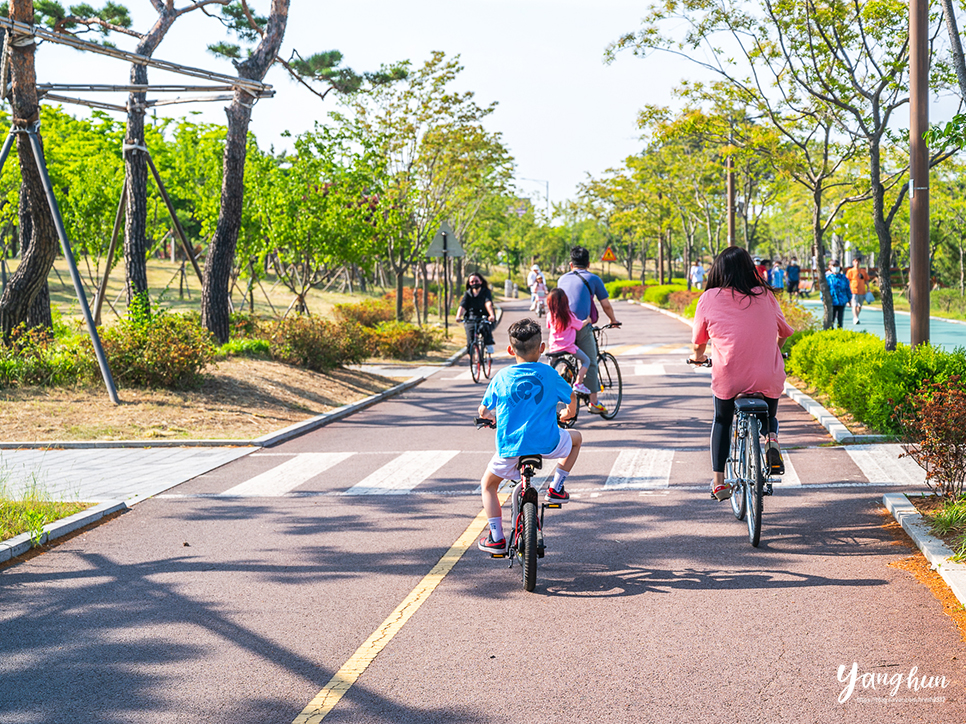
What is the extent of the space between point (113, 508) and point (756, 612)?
17.7 ft

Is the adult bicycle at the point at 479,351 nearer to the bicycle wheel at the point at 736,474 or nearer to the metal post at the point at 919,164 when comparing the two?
the metal post at the point at 919,164

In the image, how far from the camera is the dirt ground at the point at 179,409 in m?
12.3

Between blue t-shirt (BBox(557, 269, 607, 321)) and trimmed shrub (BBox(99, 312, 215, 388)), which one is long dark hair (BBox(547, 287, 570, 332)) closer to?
blue t-shirt (BBox(557, 269, 607, 321))

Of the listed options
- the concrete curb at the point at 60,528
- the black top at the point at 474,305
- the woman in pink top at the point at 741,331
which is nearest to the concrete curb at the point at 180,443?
the concrete curb at the point at 60,528

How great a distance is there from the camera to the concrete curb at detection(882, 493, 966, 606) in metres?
5.36

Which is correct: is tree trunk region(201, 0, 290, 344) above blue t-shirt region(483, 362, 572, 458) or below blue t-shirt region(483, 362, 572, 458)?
above

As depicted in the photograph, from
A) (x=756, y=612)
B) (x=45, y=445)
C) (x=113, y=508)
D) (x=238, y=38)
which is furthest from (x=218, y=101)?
(x=756, y=612)

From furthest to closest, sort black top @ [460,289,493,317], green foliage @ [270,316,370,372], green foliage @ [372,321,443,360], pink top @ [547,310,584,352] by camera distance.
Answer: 1. green foliage @ [372,321,443,360]
2. black top @ [460,289,493,317]
3. green foliage @ [270,316,370,372]
4. pink top @ [547,310,584,352]

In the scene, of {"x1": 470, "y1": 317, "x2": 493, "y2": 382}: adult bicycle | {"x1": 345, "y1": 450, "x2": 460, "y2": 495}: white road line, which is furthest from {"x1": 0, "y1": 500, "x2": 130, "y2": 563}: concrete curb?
{"x1": 470, "y1": 317, "x2": 493, "y2": 382}: adult bicycle

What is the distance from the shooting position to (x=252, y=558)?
664 cm

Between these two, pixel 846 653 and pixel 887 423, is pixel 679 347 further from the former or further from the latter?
pixel 846 653

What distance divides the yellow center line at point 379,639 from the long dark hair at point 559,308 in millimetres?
5031

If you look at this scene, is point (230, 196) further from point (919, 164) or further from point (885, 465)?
point (885, 465)

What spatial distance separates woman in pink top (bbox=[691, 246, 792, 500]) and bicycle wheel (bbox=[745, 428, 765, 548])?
5.5 inches
